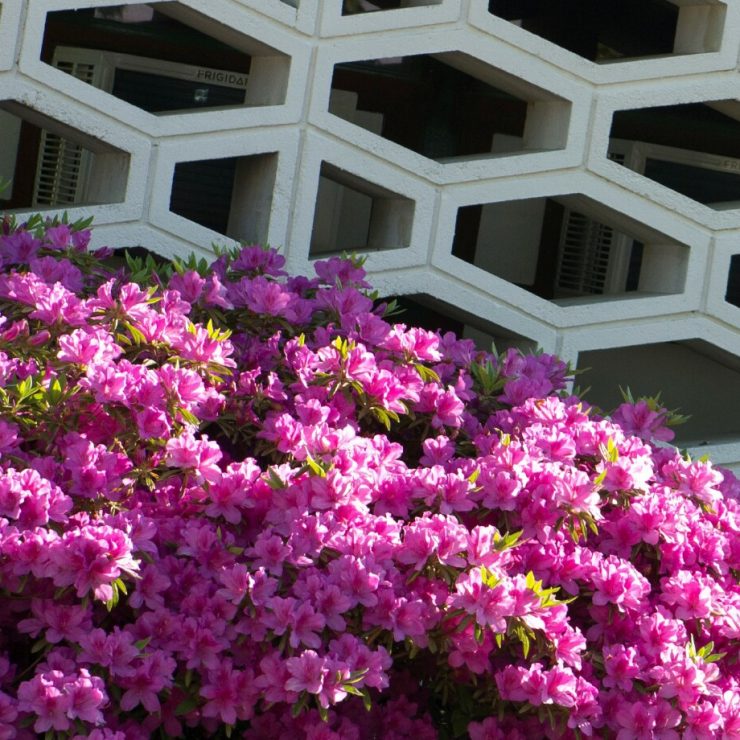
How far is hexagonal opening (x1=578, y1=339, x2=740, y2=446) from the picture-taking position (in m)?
5.78

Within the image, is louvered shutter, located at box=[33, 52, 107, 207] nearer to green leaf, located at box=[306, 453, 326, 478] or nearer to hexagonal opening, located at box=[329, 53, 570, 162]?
hexagonal opening, located at box=[329, 53, 570, 162]

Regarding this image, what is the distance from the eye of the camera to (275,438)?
2.57 m

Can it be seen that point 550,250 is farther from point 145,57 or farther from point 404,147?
point 145,57

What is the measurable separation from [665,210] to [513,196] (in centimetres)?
52

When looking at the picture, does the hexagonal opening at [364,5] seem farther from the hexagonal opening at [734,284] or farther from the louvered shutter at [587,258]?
the hexagonal opening at [734,284]

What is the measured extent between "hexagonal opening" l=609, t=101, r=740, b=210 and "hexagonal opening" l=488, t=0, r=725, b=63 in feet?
0.96

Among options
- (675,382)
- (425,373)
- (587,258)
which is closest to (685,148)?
(587,258)

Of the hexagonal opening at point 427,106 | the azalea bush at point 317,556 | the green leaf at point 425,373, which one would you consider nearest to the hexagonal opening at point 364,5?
the hexagonal opening at point 427,106

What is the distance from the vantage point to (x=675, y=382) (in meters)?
5.91

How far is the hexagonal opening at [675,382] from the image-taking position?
5.78 m

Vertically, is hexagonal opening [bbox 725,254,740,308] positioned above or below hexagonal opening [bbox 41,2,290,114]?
below

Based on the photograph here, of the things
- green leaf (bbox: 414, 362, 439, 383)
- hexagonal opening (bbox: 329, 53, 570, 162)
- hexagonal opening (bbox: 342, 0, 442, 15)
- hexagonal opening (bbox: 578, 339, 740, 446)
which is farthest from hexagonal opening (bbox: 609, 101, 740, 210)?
green leaf (bbox: 414, 362, 439, 383)

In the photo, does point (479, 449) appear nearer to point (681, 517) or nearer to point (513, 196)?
point (681, 517)

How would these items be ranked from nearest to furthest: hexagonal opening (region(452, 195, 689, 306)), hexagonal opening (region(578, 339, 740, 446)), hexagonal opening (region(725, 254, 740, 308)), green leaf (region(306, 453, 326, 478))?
green leaf (region(306, 453, 326, 478))
hexagonal opening (region(578, 339, 740, 446))
hexagonal opening (region(452, 195, 689, 306))
hexagonal opening (region(725, 254, 740, 308))
